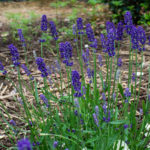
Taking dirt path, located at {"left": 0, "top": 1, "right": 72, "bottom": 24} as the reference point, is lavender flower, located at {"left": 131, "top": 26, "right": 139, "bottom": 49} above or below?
below

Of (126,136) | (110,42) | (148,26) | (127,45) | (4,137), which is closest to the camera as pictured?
(110,42)

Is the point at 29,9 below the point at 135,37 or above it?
above

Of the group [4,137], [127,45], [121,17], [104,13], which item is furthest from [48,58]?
[104,13]

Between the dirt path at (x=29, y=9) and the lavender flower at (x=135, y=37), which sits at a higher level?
the dirt path at (x=29, y=9)

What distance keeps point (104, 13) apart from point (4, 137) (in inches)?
187

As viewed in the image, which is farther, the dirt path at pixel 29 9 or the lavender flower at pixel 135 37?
the dirt path at pixel 29 9

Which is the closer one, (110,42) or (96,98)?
(110,42)

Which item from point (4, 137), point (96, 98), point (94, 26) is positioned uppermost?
point (94, 26)

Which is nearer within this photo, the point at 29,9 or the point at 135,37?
the point at 135,37

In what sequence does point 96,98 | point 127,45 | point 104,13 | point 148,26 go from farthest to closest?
point 104,13 < point 148,26 < point 127,45 < point 96,98

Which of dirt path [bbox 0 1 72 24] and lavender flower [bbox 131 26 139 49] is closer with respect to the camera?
lavender flower [bbox 131 26 139 49]

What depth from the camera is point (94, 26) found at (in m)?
5.24

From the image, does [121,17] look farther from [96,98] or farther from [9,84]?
[96,98]

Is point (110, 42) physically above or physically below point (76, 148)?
above
